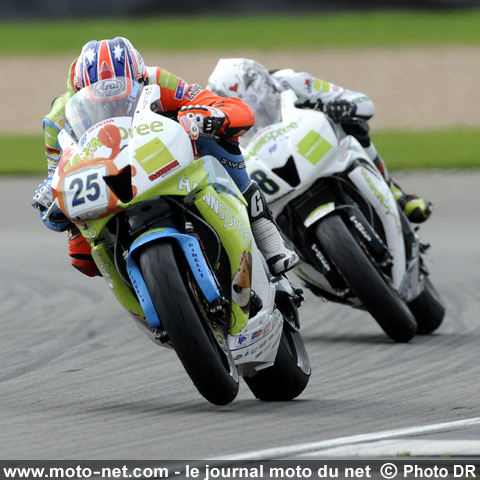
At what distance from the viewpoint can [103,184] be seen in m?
5.21

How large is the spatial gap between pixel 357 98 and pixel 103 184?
12.0 ft

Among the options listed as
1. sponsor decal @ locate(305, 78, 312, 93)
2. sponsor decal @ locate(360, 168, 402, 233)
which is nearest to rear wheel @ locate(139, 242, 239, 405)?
sponsor decal @ locate(360, 168, 402, 233)

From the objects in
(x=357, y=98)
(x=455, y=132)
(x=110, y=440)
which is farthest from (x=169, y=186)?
(x=455, y=132)

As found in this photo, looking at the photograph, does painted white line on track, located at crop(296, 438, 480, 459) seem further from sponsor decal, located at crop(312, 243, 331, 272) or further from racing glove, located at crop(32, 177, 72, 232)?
sponsor decal, located at crop(312, 243, 331, 272)

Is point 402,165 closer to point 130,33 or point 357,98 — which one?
point 357,98

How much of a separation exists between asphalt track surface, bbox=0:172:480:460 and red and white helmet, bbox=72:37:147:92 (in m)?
1.41

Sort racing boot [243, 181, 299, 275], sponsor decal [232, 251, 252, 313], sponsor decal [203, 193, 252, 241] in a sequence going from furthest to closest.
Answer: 1. racing boot [243, 181, 299, 275]
2. sponsor decal [232, 251, 252, 313]
3. sponsor decal [203, 193, 252, 241]

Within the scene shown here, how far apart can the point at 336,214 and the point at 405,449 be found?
3504mm

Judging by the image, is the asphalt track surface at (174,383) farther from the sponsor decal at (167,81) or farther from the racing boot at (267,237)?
the sponsor decal at (167,81)

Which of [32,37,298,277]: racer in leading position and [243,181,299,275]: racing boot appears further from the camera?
[243,181,299,275]: racing boot

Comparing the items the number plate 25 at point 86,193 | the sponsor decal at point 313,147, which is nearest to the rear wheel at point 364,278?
the sponsor decal at point 313,147

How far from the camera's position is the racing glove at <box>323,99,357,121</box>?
842cm

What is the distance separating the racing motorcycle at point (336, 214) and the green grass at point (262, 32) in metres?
17.4

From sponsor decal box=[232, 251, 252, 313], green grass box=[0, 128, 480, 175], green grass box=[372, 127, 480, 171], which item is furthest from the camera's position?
green grass box=[0, 128, 480, 175]
